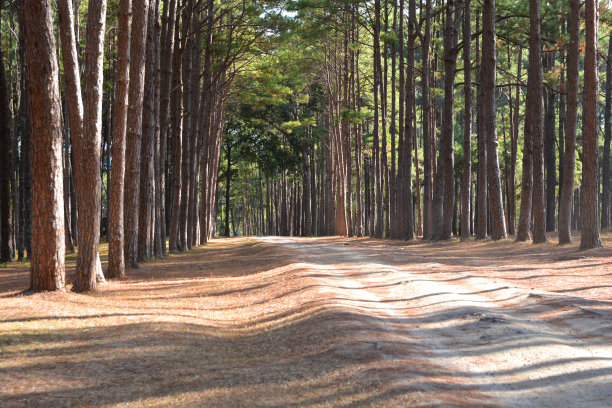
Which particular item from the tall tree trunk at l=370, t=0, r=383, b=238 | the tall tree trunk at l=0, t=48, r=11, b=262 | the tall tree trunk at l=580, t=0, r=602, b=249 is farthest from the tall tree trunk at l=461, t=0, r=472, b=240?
the tall tree trunk at l=0, t=48, r=11, b=262

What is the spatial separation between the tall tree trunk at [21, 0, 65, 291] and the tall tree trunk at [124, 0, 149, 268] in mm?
4728

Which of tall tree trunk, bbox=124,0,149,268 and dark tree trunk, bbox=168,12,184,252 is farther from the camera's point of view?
dark tree trunk, bbox=168,12,184,252

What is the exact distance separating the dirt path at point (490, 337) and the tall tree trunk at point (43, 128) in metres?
4.90

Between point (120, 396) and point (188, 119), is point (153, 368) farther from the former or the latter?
point (188, 119)

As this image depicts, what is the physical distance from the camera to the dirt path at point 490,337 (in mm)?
5277

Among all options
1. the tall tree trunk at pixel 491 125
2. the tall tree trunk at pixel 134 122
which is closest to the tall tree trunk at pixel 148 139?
the tall tree trunk at pixel 134 122

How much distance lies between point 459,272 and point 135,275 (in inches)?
311

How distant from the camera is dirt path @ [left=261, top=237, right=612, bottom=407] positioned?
208 inches

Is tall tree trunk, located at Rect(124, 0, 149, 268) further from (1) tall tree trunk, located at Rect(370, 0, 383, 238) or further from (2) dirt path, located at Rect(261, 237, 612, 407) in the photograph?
(1) tall tree trunk, located at Rect(370, 0, 383, 238)

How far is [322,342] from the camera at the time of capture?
7344 mm

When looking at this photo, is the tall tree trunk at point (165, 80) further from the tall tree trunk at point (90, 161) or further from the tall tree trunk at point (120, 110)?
the tall tree trunk at point (90, 161)

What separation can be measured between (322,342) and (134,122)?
9919 mm

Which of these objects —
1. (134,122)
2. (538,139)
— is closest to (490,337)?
(134,122)

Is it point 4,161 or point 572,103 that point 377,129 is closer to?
point 572,103
